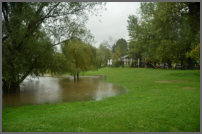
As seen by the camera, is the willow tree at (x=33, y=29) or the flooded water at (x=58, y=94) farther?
the flooded water at (x=58, y=94)

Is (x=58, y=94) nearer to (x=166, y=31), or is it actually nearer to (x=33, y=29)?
(x=33, y=29)

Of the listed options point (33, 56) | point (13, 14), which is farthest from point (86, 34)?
point (13, 14)

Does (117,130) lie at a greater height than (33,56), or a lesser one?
lesser

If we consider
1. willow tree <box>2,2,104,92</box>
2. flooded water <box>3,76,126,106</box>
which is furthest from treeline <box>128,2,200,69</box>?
flooded water <box>3,76,126,106</box>

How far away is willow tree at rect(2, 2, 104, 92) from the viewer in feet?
37.4

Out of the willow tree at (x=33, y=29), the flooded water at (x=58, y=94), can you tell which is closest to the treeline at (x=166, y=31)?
the willow tree at (x=33, y=29)

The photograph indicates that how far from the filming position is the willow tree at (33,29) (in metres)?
11.4

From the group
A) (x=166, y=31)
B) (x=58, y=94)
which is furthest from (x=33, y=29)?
(x=166, y=31)

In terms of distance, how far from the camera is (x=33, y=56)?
1457 cm

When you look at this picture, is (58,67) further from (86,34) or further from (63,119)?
(63,119)

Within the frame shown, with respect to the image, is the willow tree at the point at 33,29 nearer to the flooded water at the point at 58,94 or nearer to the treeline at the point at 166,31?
the flooded water at the point at 58,94

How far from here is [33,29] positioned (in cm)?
1272

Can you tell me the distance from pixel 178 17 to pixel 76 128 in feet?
39.0

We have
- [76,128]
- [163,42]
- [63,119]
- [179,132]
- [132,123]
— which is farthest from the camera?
[163,42]
